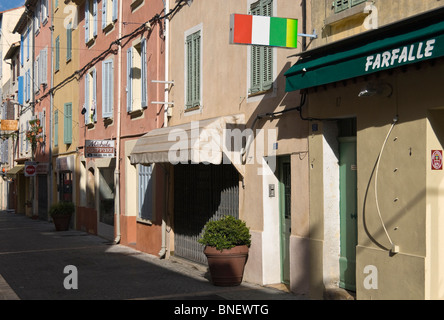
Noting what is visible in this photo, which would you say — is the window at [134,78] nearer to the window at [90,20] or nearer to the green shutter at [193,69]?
the green shutter at [193,69]

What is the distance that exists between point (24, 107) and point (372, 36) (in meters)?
31.4

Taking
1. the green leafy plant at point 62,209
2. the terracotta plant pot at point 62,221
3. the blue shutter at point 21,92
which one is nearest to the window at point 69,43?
the green leafy plant at point 62,209

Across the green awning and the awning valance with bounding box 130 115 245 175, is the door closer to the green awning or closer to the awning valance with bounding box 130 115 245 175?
the awning valance with bounding box 130 115 245 175

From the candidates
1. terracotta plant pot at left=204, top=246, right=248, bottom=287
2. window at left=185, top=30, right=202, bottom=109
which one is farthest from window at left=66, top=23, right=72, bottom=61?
terracotta plant pot at left=204, top=246, right=248, bottom=287

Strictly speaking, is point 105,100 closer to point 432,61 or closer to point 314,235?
point 314,235

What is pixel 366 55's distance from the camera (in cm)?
748

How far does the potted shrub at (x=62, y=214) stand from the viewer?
75.6 feet

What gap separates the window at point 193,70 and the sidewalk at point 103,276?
358 centimetres

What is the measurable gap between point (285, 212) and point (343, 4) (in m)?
3.71

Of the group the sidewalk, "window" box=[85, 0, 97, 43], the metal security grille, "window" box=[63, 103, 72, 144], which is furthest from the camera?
"window" box=[63, 103, 72, 144]

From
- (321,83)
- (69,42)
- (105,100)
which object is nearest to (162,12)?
(105,100)

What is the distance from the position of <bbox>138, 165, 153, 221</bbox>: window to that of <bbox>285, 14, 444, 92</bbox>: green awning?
7581 mm

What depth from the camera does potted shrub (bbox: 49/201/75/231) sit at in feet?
75.6

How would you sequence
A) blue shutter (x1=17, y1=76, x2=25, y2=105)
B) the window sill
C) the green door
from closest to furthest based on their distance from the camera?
the window sill < the green door < blue shutter (x1=17, y1=76, x2=25, y2=105)
